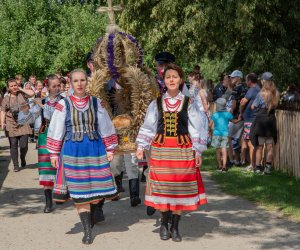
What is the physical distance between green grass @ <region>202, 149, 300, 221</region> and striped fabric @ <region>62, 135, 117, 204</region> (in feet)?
7.92

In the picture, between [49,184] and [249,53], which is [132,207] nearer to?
[49,184]

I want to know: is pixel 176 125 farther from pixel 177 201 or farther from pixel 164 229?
pixel 164 229

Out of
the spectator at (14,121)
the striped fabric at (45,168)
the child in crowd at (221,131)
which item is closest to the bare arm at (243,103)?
the child in crowd at (221,131)

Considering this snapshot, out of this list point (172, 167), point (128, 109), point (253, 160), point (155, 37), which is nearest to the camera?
point (172, 167)

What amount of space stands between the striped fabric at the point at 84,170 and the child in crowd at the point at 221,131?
5.11 m

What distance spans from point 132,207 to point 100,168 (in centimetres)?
173

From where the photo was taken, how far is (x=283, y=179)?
34.1 feet

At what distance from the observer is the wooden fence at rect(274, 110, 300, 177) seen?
408 inches

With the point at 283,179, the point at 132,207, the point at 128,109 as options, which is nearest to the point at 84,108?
the point at 128,109

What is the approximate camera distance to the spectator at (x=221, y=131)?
11.6 meters

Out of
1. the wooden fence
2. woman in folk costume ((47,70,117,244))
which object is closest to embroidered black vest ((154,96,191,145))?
woman in folk costume ((47,70,117,244))

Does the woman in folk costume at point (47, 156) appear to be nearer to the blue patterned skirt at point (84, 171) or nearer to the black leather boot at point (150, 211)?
the black leather boot at point (150, 211)

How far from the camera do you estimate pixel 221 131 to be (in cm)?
1162

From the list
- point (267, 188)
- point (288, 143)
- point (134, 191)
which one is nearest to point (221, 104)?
point (288, 143)
